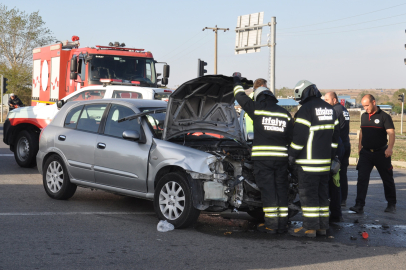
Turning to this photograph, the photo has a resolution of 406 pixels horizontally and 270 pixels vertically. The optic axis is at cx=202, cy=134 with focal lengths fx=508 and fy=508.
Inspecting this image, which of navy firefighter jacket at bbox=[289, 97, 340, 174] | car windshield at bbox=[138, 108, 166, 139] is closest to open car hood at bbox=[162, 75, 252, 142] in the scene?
car windshield at bbox=[138, 108, 166, 139]

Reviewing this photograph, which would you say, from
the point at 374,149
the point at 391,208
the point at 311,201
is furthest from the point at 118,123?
the point at 391,208

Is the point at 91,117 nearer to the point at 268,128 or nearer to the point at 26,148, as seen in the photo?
the point at 268,128

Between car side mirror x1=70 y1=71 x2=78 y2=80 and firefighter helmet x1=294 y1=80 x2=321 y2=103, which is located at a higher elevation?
car side mirror x1=70 y1=71 x2=78 y2=80

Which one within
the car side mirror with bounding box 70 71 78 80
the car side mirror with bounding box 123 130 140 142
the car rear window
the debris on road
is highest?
the car side mirror with bounding box 70 71 78 80

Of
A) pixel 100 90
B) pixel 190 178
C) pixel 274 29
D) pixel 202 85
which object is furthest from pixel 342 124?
pixel 274 29

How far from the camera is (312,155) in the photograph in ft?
20.8

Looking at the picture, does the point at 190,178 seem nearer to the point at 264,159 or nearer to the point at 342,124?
the point at 264,159

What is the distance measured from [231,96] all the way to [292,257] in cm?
288

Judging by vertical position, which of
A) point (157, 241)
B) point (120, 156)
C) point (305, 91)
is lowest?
point (157, 241)

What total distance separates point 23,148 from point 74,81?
9.87ft

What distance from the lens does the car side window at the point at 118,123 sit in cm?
720

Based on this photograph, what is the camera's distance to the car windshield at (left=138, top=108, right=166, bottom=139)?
7.06m

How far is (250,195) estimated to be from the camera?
6555 mm

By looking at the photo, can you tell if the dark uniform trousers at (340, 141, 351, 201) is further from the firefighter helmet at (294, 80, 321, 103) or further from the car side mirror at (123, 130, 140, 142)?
the car side mirror at (123, 130, 140, 142)
